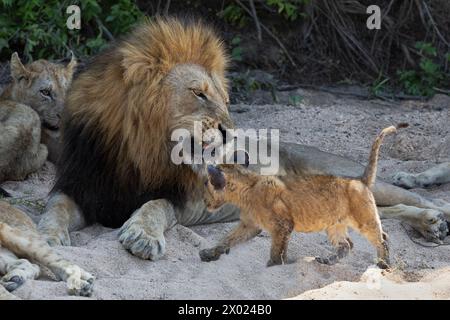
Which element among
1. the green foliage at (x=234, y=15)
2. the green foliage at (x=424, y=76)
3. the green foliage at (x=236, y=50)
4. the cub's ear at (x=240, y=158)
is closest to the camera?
the cub's ear at (x=240, y=158)

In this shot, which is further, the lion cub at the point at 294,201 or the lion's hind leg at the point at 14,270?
the lion cub at the point at 294,201

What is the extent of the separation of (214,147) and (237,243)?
55 cm

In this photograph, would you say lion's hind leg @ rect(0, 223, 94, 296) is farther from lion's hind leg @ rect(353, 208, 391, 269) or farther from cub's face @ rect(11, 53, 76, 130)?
cub's face @ rect(11, 53, 76, 130)

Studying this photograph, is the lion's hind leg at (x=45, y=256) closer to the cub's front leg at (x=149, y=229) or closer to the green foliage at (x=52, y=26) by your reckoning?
the cub's front leg at (x=149, y=229)

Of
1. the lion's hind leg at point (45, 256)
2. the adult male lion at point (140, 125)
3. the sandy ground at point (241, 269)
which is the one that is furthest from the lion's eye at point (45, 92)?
the lion's hind leg at point (45, 256)

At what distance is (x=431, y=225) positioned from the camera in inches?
241

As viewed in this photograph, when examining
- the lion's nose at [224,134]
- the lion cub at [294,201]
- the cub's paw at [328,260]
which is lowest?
the cub's paw at [328,260]

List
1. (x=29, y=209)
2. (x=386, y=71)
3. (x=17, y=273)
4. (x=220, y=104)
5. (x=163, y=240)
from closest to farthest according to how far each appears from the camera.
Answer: (x=17, y=273) < (x=163, y=240) < (x=220, y=104) < (x=29, y=209) < (x=386, y=71)

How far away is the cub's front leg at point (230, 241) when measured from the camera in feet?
16.7

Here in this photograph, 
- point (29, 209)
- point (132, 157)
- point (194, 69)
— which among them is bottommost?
point (29, 209)

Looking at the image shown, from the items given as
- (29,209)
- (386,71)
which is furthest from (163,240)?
(386,71)

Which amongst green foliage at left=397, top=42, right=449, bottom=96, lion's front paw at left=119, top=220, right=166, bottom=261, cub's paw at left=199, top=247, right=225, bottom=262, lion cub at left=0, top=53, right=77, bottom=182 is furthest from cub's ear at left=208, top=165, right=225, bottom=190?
green foliage at left=397, top=42, right=449, bottom=96

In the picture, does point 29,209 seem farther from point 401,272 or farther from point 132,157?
point 401,272

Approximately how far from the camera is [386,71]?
10.0 meters
